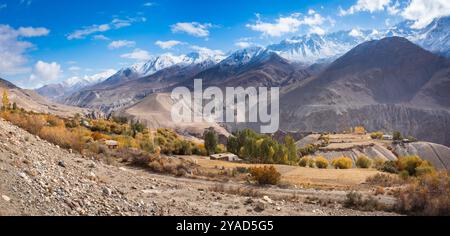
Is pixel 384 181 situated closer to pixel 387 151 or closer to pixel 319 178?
pixel 319 178

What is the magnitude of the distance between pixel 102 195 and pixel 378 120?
178265mm

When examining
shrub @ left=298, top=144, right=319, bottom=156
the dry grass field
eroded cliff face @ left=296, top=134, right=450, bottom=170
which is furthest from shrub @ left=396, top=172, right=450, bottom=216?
shrub @ left=298, top=144, right=319, bottom=156

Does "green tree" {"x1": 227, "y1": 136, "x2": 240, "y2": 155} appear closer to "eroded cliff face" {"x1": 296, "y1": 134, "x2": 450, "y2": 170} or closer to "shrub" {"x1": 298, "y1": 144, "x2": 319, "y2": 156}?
"shrub" {"x1": 298, "y1": 144, "x2": 319, "y2": 156}

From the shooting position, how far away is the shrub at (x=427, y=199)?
15936 millimetres

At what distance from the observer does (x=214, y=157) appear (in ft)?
180

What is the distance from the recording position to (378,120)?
581 feet

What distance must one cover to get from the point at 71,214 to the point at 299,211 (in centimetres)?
875

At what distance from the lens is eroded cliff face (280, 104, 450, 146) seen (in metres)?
159

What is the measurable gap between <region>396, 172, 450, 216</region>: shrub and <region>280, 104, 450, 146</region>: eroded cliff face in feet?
492

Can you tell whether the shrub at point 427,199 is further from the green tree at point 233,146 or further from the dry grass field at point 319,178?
the green tree at point 233,146

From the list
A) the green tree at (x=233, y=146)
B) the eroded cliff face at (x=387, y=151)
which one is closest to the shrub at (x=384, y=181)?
the green tree at (x=233, y=146)

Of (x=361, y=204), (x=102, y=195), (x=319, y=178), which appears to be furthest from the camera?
(x=319, y=178)

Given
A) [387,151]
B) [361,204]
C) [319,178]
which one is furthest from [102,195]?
[387,151]
